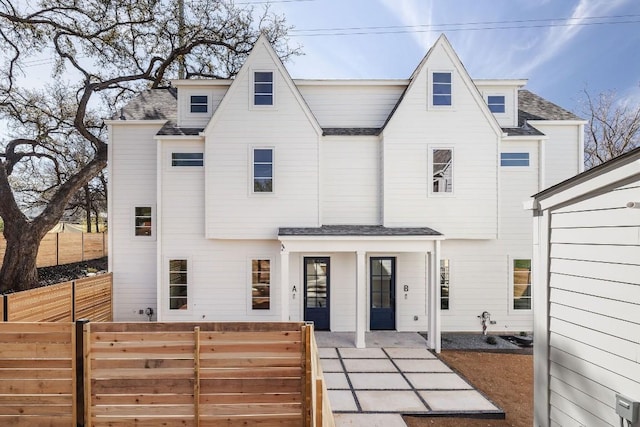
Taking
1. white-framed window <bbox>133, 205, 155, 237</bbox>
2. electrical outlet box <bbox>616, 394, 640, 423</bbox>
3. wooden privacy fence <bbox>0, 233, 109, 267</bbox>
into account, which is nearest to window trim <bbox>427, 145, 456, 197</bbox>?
electrical outlet box <bbox>616, 394, 640, 423</bbox>

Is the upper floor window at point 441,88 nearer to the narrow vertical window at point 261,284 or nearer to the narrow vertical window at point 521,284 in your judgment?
the narrow vertical window at point 521,284

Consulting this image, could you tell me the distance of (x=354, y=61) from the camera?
41.7 ft

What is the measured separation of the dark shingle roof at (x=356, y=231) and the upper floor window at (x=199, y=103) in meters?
4.99

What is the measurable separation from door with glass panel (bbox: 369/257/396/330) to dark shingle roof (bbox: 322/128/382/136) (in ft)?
13.0

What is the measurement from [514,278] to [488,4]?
1191cm

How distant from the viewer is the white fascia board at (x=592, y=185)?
3333 millimetres

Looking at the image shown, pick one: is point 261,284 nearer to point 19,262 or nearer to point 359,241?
point 359,241

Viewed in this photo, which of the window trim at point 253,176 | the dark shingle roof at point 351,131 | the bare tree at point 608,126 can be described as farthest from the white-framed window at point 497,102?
the bare tree at point 608,126

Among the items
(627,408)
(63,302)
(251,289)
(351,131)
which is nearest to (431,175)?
(351,131)

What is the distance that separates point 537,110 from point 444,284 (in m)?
7.06

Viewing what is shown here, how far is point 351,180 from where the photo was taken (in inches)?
389

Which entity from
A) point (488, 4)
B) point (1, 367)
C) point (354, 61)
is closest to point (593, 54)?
point (488, 4)

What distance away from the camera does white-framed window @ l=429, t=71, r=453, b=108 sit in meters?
9.66

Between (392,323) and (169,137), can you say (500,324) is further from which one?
(169,137)
